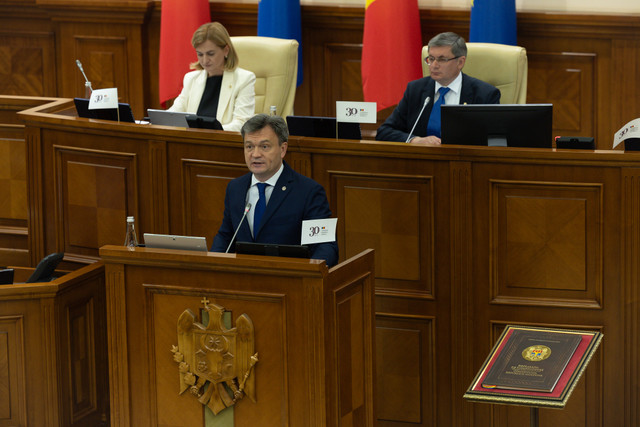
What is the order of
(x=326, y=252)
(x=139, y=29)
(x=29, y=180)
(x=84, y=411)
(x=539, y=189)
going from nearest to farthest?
(x=326, y=252) → (x=539, y=189) → (x=84, y=411) → (x=29, y=180) → (x=139, y=29)

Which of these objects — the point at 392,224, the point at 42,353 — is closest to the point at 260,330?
the point at 392,224

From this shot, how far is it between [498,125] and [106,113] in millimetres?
1868

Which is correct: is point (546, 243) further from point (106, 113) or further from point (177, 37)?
point (177, 37)

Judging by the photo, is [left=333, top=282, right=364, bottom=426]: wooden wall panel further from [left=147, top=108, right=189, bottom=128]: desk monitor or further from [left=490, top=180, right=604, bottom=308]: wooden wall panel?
[left=147, top=108, right=189, bottom=128]: desk monitor

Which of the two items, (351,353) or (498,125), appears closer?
(351,353)

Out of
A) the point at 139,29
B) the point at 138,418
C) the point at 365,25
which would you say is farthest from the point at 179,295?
the point at 139,29

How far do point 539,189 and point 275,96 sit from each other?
224 centimetres

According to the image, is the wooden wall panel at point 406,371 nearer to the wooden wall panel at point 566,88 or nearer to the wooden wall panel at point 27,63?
the wooden wall panel at point 566,88

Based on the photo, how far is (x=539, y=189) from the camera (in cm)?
407

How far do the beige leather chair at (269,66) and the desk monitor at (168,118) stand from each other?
1140 mm

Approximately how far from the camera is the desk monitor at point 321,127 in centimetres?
445

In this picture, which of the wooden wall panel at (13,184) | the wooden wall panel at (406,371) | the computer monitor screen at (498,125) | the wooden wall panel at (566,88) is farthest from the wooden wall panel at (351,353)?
the wooden wall panel at (566,88)

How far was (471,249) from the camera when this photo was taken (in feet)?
13.7

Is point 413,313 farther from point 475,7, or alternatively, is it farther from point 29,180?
point 475,7
